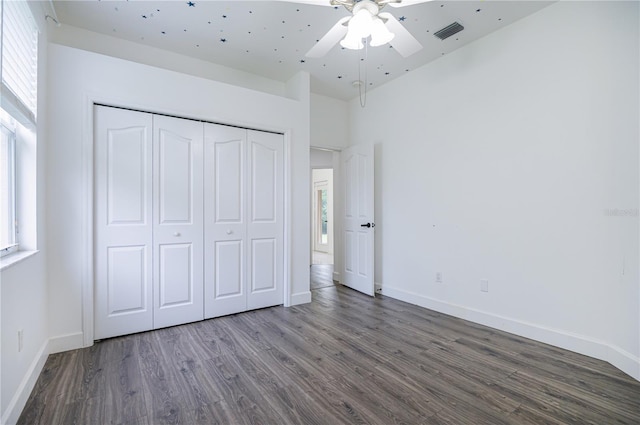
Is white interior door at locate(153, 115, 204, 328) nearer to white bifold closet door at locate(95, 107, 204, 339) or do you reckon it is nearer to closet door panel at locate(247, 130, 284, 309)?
white bifold closet door at locate(95, 107, 204, 339)

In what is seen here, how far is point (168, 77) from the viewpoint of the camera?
288 cm

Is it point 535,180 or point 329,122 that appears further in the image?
point 329,122

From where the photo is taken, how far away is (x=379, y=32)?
1.92m

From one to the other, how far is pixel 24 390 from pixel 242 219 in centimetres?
206

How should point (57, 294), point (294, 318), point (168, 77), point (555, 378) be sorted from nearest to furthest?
point (555, 378)
point (57, 294)
point (168, 77)
point (294, 318)

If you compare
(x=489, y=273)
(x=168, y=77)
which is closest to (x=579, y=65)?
(x=489, y=273)

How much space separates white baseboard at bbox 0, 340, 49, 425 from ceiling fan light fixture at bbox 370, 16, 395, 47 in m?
2.93

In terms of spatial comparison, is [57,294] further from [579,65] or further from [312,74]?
[579,65]

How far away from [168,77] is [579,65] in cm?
362

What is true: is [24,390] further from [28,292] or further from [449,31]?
[449,31]

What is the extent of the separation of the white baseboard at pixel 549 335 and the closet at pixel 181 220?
6.37 ft

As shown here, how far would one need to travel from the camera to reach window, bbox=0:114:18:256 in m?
1.81

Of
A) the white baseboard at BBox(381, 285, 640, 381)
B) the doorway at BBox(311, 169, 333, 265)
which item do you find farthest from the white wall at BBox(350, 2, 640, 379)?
the doorway at BBox(311, 169, 333, 265)

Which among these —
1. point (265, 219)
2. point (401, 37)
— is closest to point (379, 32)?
point (401, 37)
